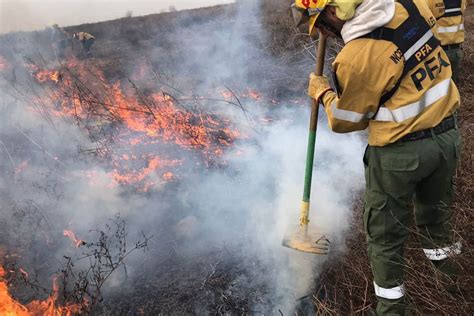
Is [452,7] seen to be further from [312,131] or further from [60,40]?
[60,40]

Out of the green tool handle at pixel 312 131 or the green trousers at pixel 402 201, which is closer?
the green trousers at pixel 402 201

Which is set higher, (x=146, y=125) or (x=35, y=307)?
A: (x=146, y=125)

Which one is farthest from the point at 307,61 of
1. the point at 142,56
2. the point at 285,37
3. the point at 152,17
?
the point at 152,17

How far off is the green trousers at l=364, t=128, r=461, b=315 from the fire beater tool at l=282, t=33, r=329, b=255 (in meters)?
0.71

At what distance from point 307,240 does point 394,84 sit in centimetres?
171

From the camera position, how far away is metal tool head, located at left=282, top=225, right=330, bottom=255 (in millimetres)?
3200

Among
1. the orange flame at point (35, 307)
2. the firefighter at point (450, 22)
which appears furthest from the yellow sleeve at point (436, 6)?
the orange flame at point (35, 307)

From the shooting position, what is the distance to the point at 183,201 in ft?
14.4

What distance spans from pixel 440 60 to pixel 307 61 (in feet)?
20.0

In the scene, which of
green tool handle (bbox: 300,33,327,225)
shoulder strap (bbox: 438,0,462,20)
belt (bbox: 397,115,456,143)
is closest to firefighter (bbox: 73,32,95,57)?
green tool handle (bbox: 300,33,327,225)

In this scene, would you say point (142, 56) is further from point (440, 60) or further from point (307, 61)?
point (440, 60)

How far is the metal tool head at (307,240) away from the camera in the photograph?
3200 mm

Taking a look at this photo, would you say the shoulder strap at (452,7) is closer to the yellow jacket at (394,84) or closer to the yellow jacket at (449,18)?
the yellow jacket at (449,18)

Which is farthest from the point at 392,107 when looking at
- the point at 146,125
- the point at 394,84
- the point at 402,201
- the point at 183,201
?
the point at 146,125
